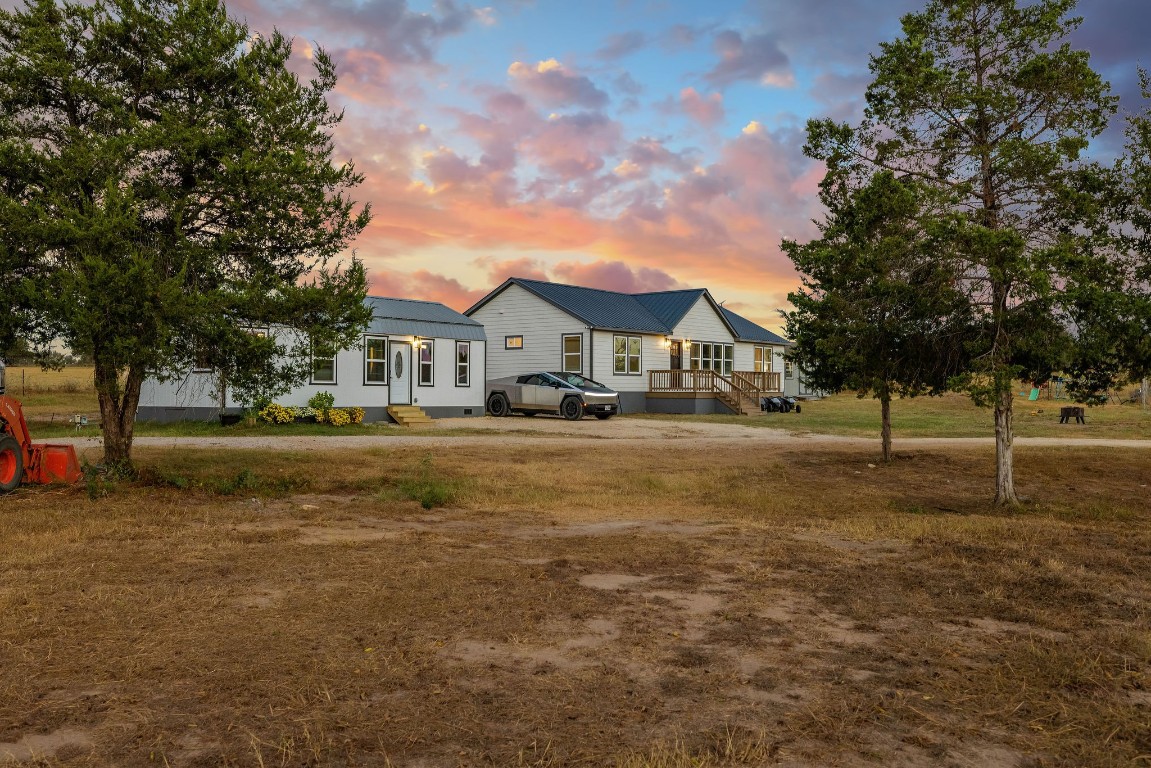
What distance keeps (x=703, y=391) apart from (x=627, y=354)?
356cm

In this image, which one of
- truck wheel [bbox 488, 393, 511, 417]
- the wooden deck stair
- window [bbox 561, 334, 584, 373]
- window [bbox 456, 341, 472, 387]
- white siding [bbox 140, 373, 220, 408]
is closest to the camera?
white siding [bbox 140, 373, 220, 408]

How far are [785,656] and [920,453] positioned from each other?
15.5 metres

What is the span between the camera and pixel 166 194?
468 inches

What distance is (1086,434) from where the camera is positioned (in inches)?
1029

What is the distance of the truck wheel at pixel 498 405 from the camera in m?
32.4

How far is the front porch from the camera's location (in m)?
36.8

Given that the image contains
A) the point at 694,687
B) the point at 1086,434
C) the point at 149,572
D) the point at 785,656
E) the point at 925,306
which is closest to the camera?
the point at 694,687

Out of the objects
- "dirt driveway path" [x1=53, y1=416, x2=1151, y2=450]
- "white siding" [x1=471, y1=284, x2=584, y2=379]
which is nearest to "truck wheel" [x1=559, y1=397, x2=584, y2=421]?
"dirt driveway path" [x1=53, y1=416, x2=1151, y2=450]

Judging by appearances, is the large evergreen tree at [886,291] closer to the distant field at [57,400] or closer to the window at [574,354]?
the window at [574,354]

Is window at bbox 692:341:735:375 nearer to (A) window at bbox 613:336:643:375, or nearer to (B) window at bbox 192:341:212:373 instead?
(A) window at bbox 613:336:643:375

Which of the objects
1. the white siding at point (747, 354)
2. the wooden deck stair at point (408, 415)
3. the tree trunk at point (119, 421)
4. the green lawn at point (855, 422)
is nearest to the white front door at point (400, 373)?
the wooden deck stair at point (408, 415)

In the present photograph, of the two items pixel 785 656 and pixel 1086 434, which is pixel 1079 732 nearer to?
pixel 785 656

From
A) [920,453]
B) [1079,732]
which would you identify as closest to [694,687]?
[1079,732]

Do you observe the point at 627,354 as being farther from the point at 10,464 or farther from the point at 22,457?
the point at 10,464
